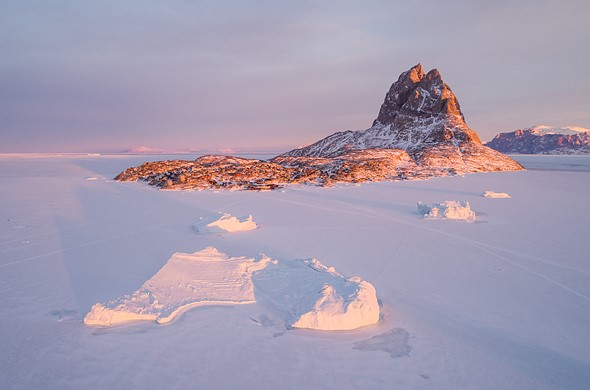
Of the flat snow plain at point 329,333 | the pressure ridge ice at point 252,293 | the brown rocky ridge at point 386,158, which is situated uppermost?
the brown rocky ridge at point 386,158

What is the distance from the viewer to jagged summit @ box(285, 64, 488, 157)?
47547mm

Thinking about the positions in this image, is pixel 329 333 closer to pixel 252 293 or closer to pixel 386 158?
pixel 252 293

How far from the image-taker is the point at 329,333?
14.0ft

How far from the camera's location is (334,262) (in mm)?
6910

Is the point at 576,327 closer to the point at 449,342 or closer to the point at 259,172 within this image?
the point at 449,342

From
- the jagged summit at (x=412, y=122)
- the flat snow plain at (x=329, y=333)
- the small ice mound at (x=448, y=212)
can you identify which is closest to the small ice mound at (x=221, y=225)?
the flat snow plain at (x=329, y=333)

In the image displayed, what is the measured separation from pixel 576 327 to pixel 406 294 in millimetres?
2151

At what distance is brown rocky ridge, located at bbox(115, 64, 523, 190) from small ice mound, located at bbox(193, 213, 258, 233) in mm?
10723

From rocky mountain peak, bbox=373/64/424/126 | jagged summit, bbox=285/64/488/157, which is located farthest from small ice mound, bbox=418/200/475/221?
rocky mountain peak, bbox=373/64/424/126

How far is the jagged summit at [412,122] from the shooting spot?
47547mm

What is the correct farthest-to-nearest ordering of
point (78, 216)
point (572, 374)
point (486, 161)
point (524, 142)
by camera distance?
point (524, 142), point (486, 161), point (78, 216), point (572, 374)

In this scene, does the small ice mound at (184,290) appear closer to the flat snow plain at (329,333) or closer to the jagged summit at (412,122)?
the flat snow plain at (329,333)

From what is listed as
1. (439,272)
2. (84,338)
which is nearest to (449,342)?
(439,272)

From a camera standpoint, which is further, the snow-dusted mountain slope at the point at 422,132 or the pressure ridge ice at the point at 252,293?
the snow-dusted mountain slope at the point at 422,132
